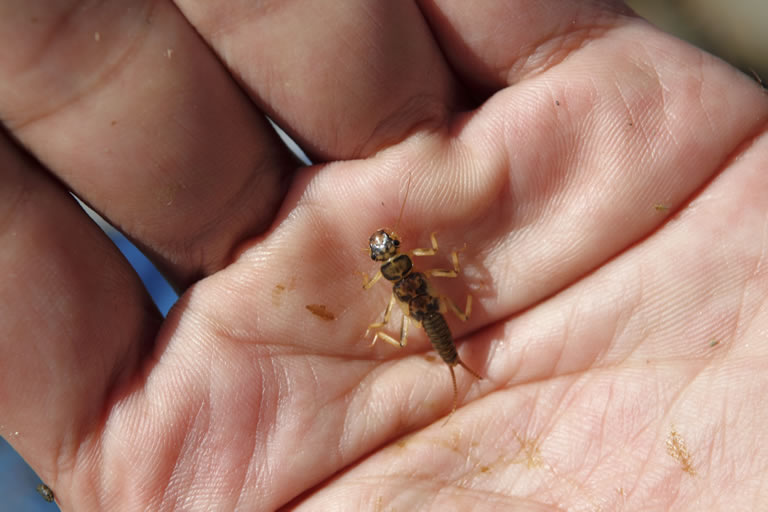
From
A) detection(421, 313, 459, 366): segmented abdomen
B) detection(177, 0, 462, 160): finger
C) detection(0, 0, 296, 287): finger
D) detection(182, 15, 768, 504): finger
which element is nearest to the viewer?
detection(0, 0, 296, 287): finger

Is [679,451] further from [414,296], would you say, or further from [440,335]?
[414,296]

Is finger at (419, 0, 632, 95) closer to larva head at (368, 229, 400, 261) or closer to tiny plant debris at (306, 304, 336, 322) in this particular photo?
larva head at (368, 229, 400, 261)

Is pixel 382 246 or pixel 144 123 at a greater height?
pixel 144 123

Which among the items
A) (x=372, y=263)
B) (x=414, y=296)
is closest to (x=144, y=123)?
(x=372, y=263)

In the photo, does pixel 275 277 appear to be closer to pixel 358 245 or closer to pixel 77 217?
pixel 358 245

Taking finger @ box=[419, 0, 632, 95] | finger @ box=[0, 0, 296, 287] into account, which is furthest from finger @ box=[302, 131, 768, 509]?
finger @ box=[0, 0, 296, 287]

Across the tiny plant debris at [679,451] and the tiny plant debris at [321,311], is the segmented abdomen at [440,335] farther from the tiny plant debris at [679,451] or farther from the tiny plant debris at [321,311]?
the tiny plant debris at [679,451]

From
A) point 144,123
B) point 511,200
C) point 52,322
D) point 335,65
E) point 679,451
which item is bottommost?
point 679,451

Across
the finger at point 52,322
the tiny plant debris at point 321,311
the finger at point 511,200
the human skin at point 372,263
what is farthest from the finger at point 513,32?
the finger at point 52,322

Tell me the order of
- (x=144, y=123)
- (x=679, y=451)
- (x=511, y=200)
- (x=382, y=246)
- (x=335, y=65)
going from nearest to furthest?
1. (x=679, y=451)
2. (x=144, y=123)
3. (x=335, y=65)
4. (x=382, y=246)
5. (x=511, y=200)
